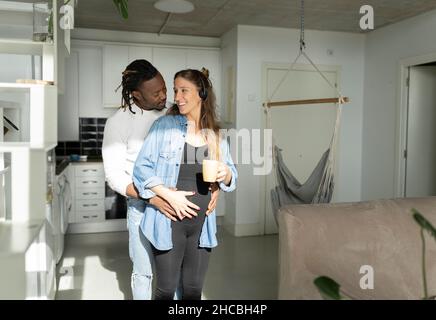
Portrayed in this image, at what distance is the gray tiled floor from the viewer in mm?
2822

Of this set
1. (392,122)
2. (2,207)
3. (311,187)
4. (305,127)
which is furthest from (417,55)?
(2,207)

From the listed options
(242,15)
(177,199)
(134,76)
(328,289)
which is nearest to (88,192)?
(242,15)

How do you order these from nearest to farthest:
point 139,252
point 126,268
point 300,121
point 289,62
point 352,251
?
point 352,251 → point 139,252 → point 126,268 → point 289,62 → point 300,121

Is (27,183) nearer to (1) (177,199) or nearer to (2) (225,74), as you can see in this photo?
(1) (177,199)

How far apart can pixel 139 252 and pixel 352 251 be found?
2.99ft

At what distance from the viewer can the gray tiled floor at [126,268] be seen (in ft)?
9.26

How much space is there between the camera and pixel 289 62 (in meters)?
4.38

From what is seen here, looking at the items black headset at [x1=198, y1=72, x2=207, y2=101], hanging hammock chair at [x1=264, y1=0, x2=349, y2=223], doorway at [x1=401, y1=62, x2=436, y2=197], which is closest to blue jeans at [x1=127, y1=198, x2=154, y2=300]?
black headset at [x1=198, y1=72, x2=207, y2=101]

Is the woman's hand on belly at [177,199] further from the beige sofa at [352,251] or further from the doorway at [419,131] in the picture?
the doorway at [419,131]

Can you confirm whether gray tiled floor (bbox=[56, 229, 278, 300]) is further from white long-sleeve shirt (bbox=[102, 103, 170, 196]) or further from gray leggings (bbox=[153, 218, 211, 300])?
white long-sleeve shirt (bbox=[102, 103, 170, 196])

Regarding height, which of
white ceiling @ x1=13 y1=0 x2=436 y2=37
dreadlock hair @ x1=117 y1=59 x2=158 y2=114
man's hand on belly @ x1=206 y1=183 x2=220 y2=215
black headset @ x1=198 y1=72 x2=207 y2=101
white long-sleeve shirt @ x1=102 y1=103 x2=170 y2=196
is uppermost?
white ceiling @ x1=13 y1=0 x2=436 y2=37

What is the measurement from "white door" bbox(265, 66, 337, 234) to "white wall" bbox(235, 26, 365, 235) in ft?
0.39

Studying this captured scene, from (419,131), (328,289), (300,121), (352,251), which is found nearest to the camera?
(328,289)

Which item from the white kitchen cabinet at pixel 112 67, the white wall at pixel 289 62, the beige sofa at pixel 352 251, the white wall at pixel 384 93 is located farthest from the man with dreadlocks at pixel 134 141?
the white wall at pixel 384 93
